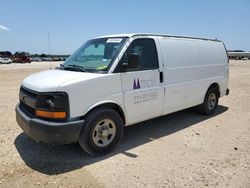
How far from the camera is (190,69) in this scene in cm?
587

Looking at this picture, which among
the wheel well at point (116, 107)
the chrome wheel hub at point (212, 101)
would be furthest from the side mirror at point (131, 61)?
the chrome wheel hub at point (212, 101)

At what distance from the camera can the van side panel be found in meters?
5.28

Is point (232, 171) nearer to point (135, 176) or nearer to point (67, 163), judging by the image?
point (135, 176)

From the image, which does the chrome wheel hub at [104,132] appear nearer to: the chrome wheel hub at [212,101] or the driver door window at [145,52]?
the driver door window at [145,52]

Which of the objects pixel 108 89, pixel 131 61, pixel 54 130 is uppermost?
pixel 131 61

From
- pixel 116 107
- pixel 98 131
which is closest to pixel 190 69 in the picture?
pixel 116 107

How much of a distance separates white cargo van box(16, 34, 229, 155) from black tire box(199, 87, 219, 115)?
0.68 m

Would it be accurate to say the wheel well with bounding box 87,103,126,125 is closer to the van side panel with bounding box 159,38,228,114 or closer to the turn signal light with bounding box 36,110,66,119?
the turn signal light with bounding box 36,110,66,119

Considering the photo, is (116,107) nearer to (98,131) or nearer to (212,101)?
(98,131)

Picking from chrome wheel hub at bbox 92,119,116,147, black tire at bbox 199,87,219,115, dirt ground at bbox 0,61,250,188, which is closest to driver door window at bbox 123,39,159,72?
chrome wheel hub at bbox 92,119,116,147

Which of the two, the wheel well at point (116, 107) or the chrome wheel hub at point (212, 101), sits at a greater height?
the wheel well at point (116, 107)

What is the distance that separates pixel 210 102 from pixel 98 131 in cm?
399

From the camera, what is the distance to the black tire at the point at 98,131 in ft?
13.0

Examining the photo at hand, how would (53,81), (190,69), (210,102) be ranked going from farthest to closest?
(210,102), (190,69), (53,81)
